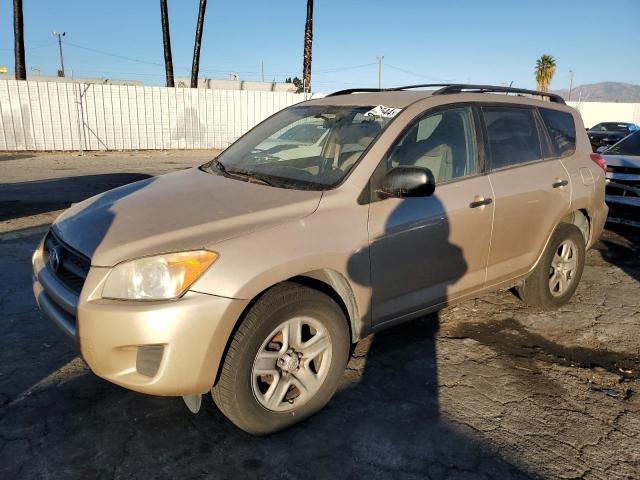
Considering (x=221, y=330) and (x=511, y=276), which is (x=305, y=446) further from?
(x=511, y=276)

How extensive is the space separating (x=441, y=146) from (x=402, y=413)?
175 cm

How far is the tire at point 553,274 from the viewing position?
4207 mm

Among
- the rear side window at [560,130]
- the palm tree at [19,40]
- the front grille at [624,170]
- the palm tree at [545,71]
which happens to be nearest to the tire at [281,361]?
the rear side window at [560,130]

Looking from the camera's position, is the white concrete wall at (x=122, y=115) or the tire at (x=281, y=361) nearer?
the tire at (x=281, y=361)

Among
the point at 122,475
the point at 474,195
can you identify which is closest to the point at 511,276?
the point at 474,195

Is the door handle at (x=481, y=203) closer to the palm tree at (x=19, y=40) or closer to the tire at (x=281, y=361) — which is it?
the tire at (x=281, y=361)

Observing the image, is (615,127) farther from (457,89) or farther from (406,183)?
(406,183)

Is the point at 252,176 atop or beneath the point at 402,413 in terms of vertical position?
atop

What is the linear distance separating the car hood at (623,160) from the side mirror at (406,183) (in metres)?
5.40

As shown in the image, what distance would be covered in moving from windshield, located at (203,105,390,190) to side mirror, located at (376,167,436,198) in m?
0.26

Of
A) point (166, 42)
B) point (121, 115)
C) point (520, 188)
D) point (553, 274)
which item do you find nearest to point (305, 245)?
point (520, 188)

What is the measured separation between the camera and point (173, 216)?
2697 mm

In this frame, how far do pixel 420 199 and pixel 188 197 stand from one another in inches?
55.1

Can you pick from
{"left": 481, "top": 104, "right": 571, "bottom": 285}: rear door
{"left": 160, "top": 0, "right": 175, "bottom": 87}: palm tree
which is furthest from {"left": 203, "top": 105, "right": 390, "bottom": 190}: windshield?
{"left": 160, "top": 0, "right": 175, "bottom": 87}: palm tree
